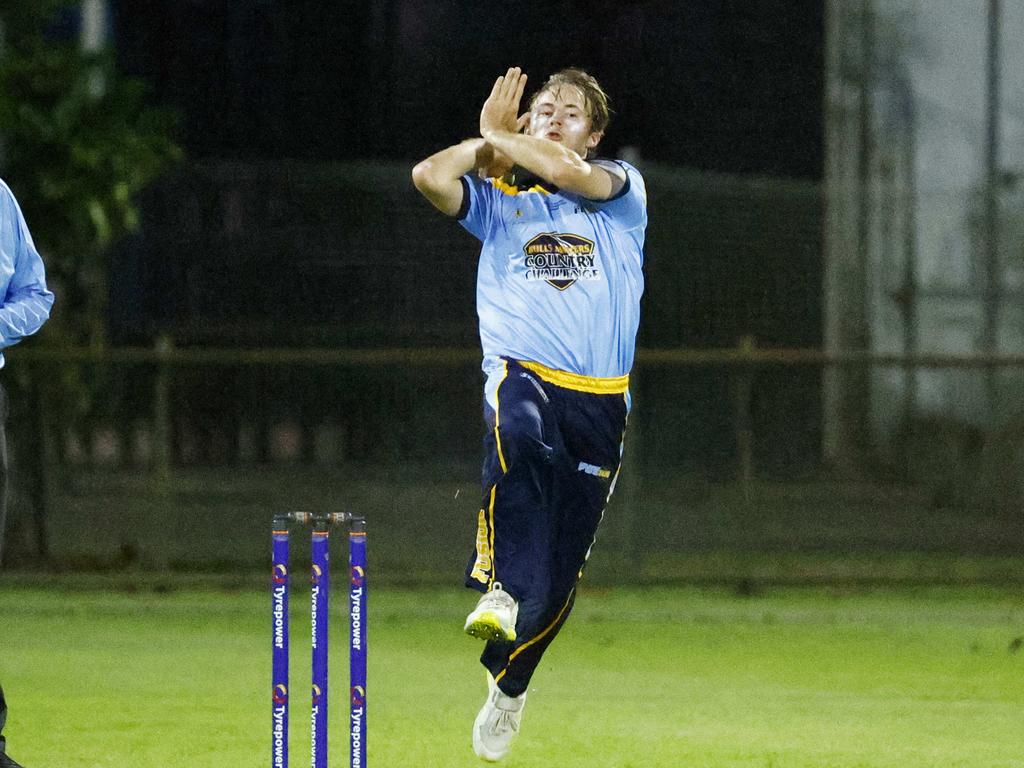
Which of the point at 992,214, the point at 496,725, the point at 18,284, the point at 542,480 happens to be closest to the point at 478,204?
the point at 542,480

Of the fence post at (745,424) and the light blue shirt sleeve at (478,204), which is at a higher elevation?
the light blue shirt sleeve at (478,204)

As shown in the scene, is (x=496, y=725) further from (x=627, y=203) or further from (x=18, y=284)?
(x=18, y=284)

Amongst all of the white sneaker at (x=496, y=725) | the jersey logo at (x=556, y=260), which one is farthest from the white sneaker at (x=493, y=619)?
the jersey logo at (x=556, y=260)

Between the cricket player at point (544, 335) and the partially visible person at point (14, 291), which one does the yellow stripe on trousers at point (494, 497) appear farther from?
the partially visible person at point (14, 291)

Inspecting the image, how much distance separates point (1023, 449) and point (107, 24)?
8221 millimetres

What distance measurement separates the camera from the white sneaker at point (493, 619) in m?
6.32

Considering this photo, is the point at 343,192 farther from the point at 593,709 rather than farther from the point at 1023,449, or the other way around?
the point at 593,709

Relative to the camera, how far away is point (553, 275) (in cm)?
672

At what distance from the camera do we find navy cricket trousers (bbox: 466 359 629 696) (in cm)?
666

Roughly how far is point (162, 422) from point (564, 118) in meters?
6.68

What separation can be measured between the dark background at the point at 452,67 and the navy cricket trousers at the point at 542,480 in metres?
9.73

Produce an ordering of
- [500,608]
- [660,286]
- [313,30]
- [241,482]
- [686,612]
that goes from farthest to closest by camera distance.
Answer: [313,30] → [660,286] → [241,482] → [686,612] → [500,608]

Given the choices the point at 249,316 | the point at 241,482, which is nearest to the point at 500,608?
the point at 241,482

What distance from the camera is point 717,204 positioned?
15672mm
